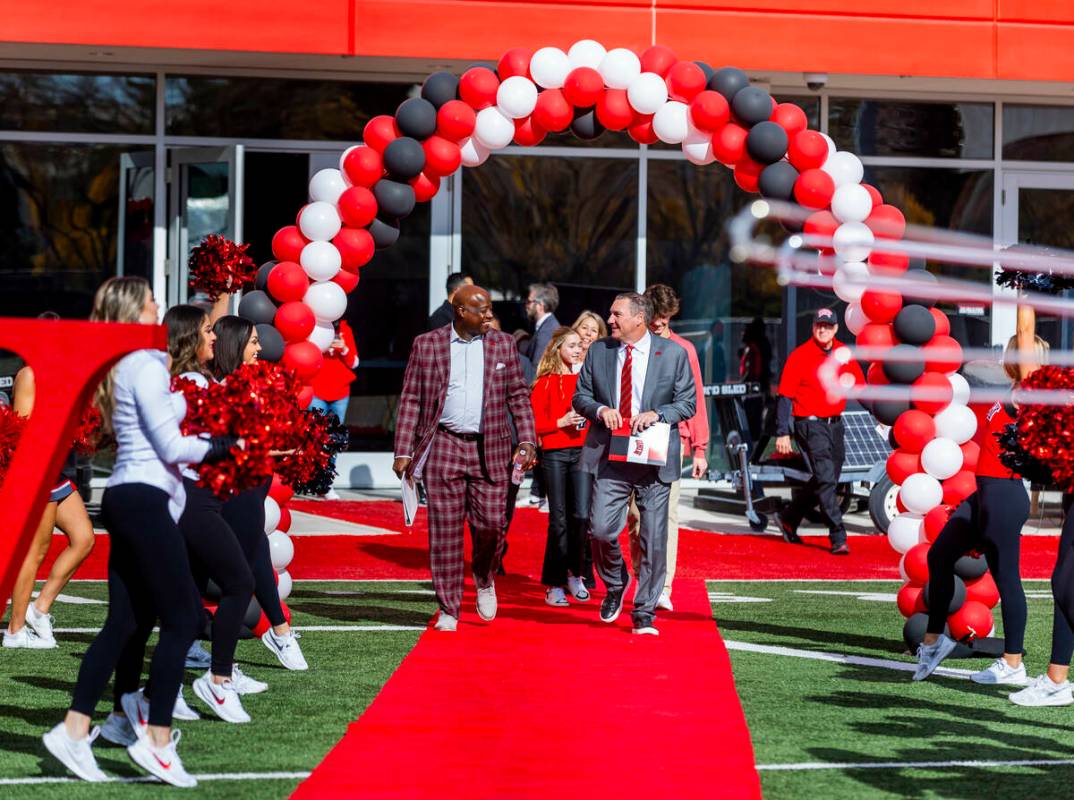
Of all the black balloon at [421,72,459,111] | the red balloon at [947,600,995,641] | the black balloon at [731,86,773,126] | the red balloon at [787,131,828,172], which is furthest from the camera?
the black balloon at [421,72,459,111]

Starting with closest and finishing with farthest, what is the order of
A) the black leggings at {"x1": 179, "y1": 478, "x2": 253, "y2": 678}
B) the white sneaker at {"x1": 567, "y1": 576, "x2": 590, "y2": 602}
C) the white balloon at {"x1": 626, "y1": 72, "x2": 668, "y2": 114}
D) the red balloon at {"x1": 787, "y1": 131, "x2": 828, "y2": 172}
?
the black leggings at {"x1": 179, "y1": 478, "x2": 253, "y2": 678} → the red balloon at {"x1": 787, "y1": 131, "x2": 828, "y2": 172} → the white balloon at {"x1": 626, "y1": 72, "x2": 668, "y2": 114} → the white sneaker at {"x1": 567, "y1": 576, "x2": 590, "y2": 602}

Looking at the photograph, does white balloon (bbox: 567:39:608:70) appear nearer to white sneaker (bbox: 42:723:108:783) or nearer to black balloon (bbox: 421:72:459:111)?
black balloon (bbox: 421:72:459:111)

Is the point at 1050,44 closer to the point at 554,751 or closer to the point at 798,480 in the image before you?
the point at 798,480

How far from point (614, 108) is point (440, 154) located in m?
1.14

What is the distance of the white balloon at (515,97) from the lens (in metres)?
10.8

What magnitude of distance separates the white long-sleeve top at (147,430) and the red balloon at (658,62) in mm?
5227

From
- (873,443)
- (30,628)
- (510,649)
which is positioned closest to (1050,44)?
(873,443)

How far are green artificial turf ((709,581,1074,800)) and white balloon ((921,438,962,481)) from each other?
40.1 inches

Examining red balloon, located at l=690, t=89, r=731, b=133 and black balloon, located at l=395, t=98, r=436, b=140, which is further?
black balloon, located at l=395, t=98, r=436, b=140

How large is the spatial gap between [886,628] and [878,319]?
1.88 metres

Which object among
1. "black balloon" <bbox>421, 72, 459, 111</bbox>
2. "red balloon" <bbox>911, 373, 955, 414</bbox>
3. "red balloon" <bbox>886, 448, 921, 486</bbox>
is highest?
"black balloon" <bbox>421, 72, 459, 111</bbox>

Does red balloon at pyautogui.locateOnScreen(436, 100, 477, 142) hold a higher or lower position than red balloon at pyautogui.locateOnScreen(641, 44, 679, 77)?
lower

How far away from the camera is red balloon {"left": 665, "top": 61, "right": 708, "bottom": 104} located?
35.1ft

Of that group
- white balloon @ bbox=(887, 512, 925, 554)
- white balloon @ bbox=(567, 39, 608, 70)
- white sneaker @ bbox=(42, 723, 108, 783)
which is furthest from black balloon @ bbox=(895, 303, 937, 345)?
white sneaker @ bbox=(42, 723, 108, 783)
